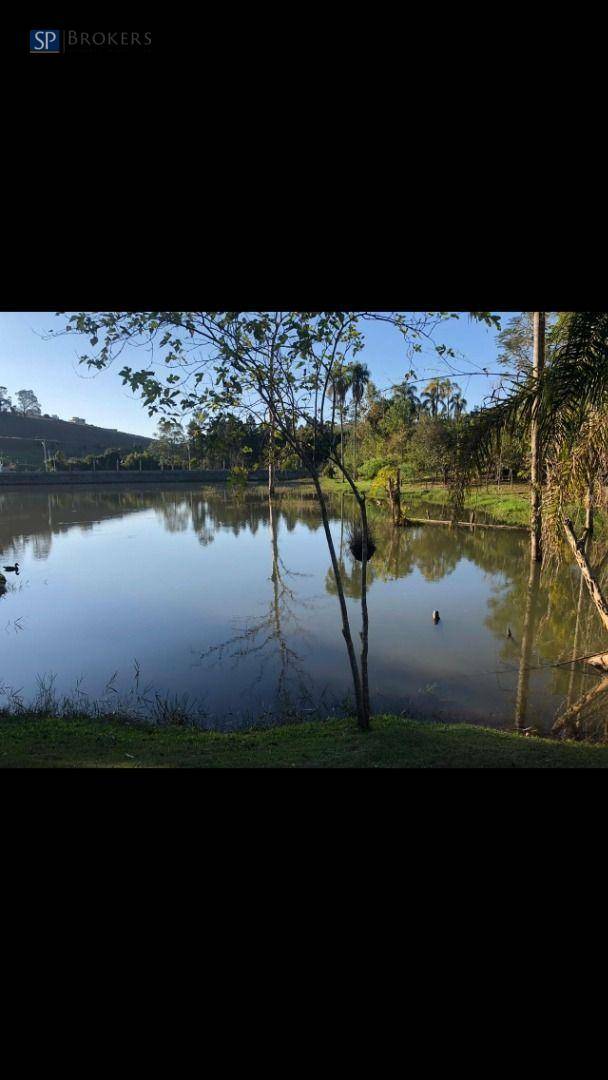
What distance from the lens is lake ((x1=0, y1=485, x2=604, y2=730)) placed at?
188 inches

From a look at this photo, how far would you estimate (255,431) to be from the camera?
134 inches

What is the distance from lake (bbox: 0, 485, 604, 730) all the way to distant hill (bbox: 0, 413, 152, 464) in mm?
31265

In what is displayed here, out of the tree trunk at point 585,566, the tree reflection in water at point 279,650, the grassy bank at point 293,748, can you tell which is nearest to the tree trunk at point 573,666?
the tree trunk at point 585,566

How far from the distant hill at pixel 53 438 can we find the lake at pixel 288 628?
31265 mm

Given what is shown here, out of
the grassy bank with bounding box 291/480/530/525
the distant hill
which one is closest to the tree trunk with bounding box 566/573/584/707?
the grassy bank with bounding box 291/480/530/525

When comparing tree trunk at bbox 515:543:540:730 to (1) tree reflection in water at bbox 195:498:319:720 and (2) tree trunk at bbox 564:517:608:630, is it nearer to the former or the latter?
(2) tree trunk at bbox 564:517:608:630
